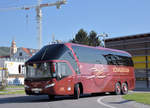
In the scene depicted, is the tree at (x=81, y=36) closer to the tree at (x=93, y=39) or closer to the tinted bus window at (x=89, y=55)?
the tree at (x=93, y=39)

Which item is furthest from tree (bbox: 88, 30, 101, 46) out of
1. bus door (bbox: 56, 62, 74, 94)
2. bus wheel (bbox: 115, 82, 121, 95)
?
bus door (bbox: 56, 62, 74, 94)

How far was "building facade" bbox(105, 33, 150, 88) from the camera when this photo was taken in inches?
1746

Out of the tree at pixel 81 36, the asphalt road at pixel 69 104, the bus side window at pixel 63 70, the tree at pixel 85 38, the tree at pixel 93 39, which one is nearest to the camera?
the asphalt road at pixel 69 104

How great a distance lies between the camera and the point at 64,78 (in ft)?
56.1

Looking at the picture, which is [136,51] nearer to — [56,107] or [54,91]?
[54,91]

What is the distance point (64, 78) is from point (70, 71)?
864 millimetres

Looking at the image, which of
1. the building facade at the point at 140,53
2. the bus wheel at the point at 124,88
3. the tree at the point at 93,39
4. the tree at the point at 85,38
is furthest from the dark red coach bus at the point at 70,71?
the tree at the point at 93,39

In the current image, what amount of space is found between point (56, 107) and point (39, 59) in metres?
5.07

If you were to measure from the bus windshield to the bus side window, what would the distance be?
647 mm

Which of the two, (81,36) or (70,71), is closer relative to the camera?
(70,71)

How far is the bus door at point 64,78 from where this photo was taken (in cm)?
1678

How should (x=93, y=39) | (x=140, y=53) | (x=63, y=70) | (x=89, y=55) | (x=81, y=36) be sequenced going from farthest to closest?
(x=93, y=39) < (x=81, y=36) < (x=140, y=53) < (x=89, y=55) < (x=63, y=70)

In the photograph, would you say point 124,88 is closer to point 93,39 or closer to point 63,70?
point 63,70

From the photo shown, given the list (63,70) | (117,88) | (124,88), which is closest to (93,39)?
(124,88)
